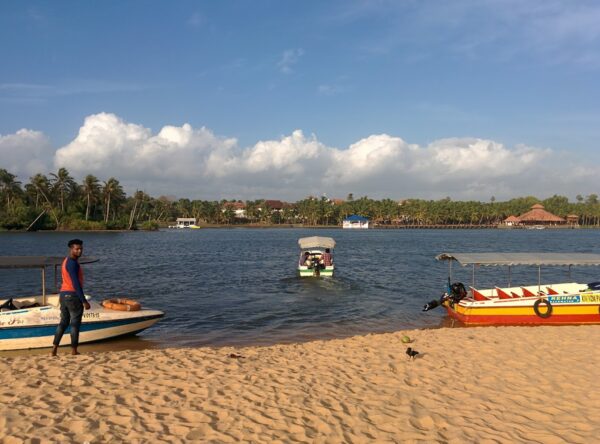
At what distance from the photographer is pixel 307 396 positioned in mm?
8266

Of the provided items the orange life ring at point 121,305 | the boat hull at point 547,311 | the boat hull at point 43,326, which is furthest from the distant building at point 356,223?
the boat hull at point 43,326

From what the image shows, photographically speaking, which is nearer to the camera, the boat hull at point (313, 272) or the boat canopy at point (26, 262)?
the boat canopy at point (26, 262)

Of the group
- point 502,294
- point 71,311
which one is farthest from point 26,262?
point 502,294

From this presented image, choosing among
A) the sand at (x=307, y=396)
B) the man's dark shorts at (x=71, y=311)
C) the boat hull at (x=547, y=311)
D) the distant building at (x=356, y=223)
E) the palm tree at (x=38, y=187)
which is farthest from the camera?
the distant building at (x=356, y=223)

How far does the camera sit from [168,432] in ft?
21.1

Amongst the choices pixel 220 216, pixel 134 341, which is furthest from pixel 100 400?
pixel 220 216

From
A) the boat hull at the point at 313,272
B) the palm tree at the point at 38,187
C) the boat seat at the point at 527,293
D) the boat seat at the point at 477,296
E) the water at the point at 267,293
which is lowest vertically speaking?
the water at the point at 267,293

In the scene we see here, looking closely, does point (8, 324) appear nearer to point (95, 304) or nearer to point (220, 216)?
point (95, 304)

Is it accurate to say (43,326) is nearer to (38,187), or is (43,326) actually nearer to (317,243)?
(317,243)

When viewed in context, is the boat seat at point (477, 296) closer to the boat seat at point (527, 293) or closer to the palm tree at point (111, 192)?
the boat seat at point (527, 293)

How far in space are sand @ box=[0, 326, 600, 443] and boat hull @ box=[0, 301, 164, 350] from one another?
3.14m

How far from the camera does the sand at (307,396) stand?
6.64 meters

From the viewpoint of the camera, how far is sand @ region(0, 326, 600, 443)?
6.64m

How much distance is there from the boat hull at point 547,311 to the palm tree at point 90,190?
121 m
